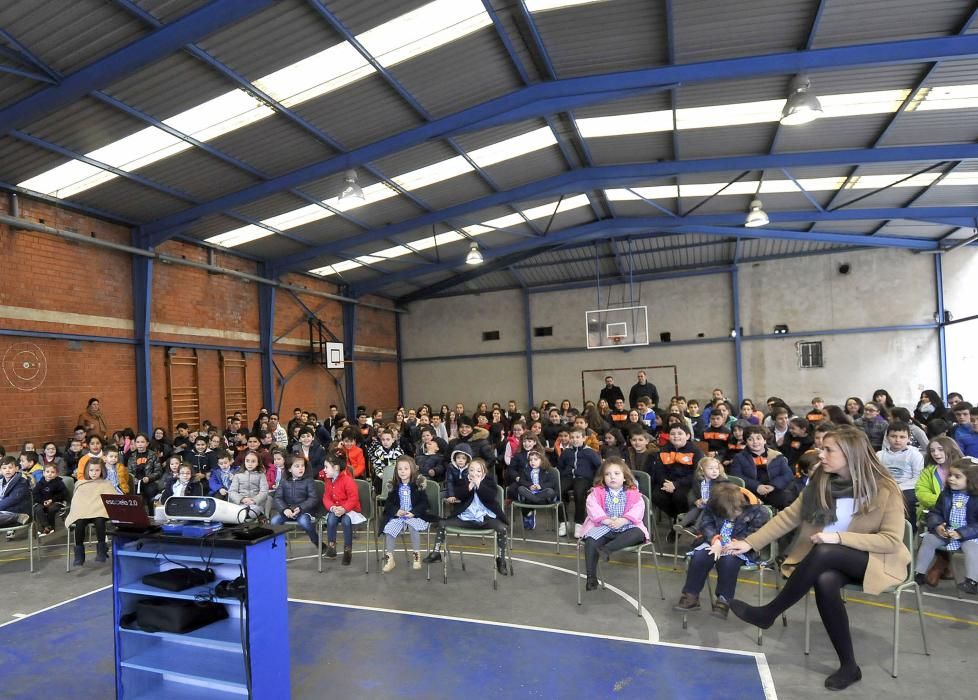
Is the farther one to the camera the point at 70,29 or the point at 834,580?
the point at 70,29

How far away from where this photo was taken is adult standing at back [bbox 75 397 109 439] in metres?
9.36

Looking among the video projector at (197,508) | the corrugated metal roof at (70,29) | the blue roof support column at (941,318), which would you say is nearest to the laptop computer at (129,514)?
the video projector at (197,508)

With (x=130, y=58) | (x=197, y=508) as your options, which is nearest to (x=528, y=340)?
(x=130, y=58)

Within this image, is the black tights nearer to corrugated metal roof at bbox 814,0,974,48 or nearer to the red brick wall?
corrugated metal roof at bbox 814,0,974,48

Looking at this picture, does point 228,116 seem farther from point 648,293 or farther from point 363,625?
point 648,293

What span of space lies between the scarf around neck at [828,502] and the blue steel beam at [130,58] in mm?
6057

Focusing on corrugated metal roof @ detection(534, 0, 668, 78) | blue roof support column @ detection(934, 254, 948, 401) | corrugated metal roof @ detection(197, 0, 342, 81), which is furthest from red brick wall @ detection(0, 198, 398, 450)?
blue roof support column @ detection(934, 254, 948, 401)

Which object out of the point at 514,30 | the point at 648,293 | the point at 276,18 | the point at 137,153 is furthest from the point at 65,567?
the point at 648,293

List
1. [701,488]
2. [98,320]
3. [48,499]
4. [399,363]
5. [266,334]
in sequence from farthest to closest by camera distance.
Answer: [399,363] → [266,334] → [98,320] → [48,499] → [701,488]

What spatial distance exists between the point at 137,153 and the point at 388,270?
29.2ft

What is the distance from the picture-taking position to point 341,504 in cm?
614

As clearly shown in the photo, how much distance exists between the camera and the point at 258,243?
13.0m

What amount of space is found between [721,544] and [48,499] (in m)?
7.50

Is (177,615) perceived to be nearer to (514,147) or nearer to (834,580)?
(834,580)
